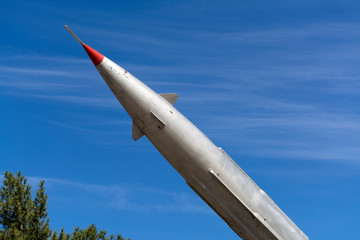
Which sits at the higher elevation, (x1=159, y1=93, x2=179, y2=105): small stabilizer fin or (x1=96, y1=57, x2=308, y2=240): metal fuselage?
(x1=159, y1=93, x2=179, y2=105): small stabilizer fin

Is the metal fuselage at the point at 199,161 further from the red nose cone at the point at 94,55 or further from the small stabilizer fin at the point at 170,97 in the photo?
the small stabilizer fin at the point at 170,97

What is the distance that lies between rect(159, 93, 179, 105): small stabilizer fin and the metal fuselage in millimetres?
365

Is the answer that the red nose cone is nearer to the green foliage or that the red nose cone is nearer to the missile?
the missile

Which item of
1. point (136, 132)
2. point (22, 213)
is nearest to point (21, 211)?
point (22, 213)

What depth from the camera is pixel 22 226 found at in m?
29.7

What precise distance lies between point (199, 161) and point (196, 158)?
0.61ft

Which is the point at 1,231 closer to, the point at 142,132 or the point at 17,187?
the point at 17,187

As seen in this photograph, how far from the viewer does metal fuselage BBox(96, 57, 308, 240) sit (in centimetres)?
1889

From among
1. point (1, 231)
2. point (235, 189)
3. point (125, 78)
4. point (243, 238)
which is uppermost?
point (125, 78)

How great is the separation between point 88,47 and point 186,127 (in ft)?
17.4

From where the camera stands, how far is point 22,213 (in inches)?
1168

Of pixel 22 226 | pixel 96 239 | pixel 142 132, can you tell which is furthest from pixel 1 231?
pixel 142 132

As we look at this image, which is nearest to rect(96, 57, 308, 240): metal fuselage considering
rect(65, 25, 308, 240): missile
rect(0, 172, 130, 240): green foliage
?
rect(65, 25, 308, 240): missile

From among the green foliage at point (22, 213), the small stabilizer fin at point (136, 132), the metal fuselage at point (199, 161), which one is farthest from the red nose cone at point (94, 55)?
the green foliage at point (22, 213)
